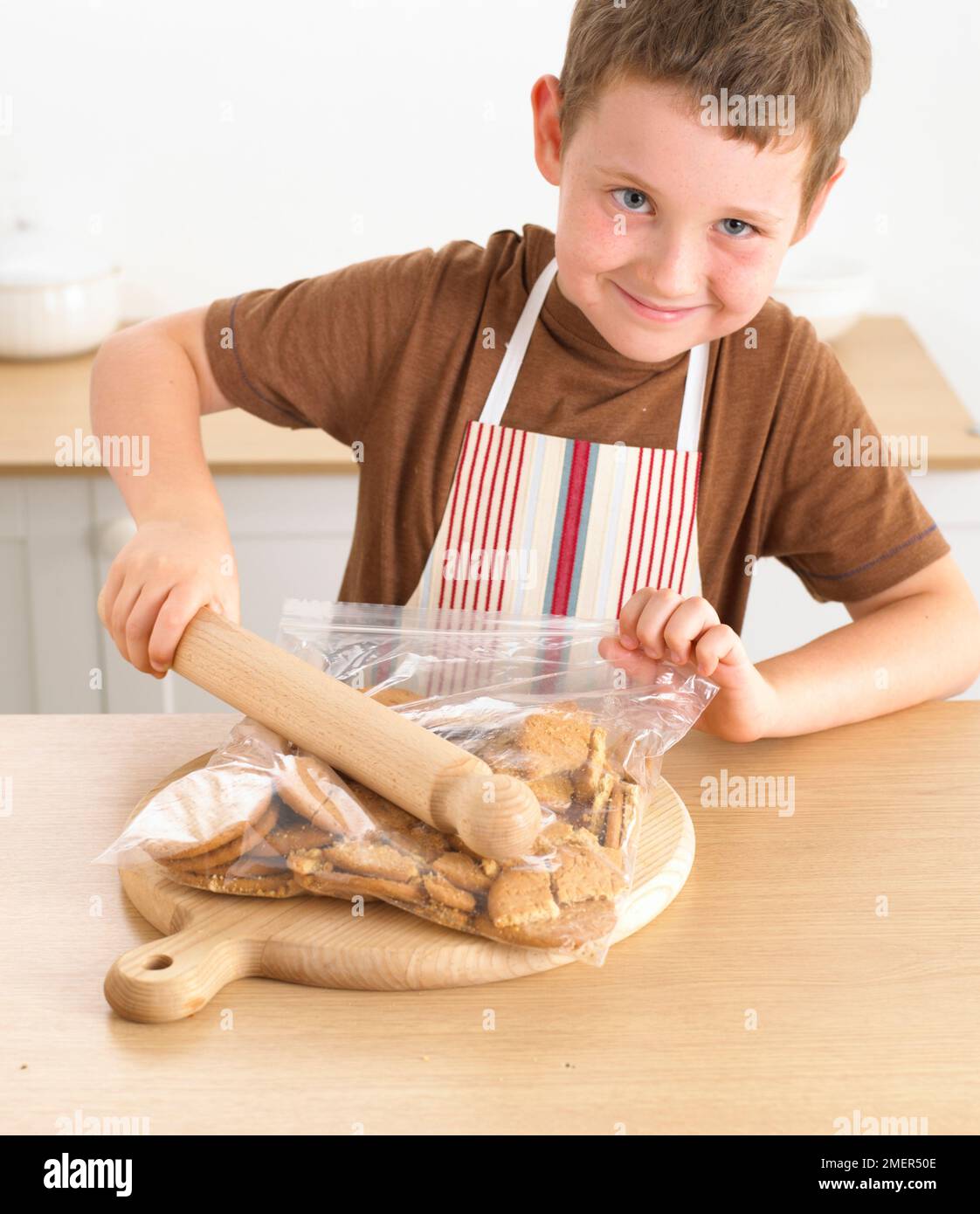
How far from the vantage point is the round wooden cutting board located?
65cm

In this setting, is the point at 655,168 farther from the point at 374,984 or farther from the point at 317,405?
the point at 374,984

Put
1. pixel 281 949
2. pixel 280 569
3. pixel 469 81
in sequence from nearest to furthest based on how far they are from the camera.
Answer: pixel 281 949 < pixel 280 569 < pixel 469 81

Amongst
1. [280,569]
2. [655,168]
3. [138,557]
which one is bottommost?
[280,569]

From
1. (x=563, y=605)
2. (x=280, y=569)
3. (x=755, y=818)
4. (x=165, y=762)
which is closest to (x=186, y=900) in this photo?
(x=165, y=762)

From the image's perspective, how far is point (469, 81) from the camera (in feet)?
6.86

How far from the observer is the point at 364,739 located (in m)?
0.73

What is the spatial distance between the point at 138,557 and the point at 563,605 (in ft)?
1.35

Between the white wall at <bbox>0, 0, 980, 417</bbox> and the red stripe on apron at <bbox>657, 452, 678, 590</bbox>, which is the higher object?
the white wall at <bbox>0, 0, 980, 417</bbox>

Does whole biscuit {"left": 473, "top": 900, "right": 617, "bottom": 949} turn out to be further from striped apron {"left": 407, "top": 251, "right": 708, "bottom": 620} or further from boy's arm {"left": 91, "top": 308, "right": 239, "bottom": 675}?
striped apron {"left": 407, "top": 251, "right": 708, "bottom": 620}

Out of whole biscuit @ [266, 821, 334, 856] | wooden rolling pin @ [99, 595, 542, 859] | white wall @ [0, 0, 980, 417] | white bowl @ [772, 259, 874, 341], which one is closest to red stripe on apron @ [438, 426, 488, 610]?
wooden rolling pin @ [99, 595, 542, 859]

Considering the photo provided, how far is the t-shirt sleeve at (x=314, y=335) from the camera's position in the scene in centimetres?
114

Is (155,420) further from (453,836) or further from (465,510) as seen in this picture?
(453,836)

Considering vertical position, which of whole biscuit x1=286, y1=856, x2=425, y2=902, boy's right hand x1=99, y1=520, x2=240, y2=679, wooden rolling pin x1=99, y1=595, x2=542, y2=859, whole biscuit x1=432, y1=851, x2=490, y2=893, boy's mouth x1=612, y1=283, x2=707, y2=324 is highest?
boy's mouth x1=612, y1=283, x2=707, y2=324

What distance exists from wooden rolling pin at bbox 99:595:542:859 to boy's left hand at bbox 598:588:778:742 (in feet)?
0.58
